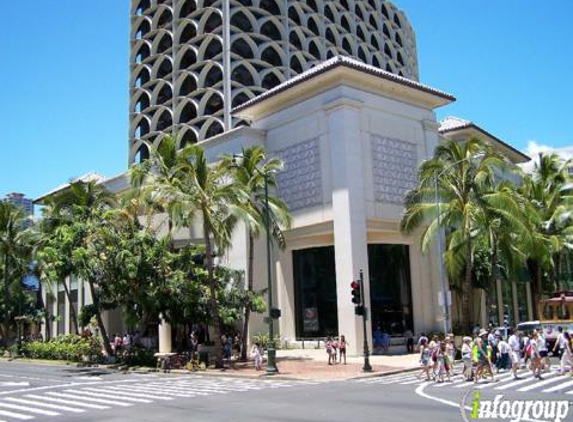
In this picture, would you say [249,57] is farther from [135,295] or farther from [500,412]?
[500,412]

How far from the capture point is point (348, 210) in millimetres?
35438

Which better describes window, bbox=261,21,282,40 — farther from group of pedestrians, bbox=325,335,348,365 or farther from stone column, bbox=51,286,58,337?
group of pedestrians, bbox=325,335,348,365

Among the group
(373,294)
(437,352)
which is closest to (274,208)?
(373,294)

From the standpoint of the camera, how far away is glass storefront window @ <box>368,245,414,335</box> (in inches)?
Result: 1485

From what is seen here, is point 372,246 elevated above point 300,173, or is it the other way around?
point 300,173

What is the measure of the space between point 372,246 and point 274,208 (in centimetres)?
724

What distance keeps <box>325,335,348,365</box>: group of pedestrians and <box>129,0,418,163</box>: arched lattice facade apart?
39.3 meters

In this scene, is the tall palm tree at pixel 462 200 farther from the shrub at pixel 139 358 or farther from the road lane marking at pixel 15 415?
the road lane marking at pixel 15 415

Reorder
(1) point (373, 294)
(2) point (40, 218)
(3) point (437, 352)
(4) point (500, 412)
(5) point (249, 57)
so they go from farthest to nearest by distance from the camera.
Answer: (5) point (249, 57)
(2) point (40, 218)
(1) point (373, 294)
(3) point (437, 352)
(4) point (500, 412)

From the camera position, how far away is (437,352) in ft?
72.7

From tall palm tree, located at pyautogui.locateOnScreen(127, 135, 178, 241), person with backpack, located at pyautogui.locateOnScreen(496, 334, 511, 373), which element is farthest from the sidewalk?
tall palm tree, located at pyautogui.locateOnScreen(127, 135, 178, 241)

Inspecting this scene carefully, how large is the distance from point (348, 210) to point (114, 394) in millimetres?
18456

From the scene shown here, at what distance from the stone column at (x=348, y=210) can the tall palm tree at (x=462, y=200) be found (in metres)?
2.88

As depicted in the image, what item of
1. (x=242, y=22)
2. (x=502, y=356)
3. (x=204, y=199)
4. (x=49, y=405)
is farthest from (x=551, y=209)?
(x=242, y=22)
